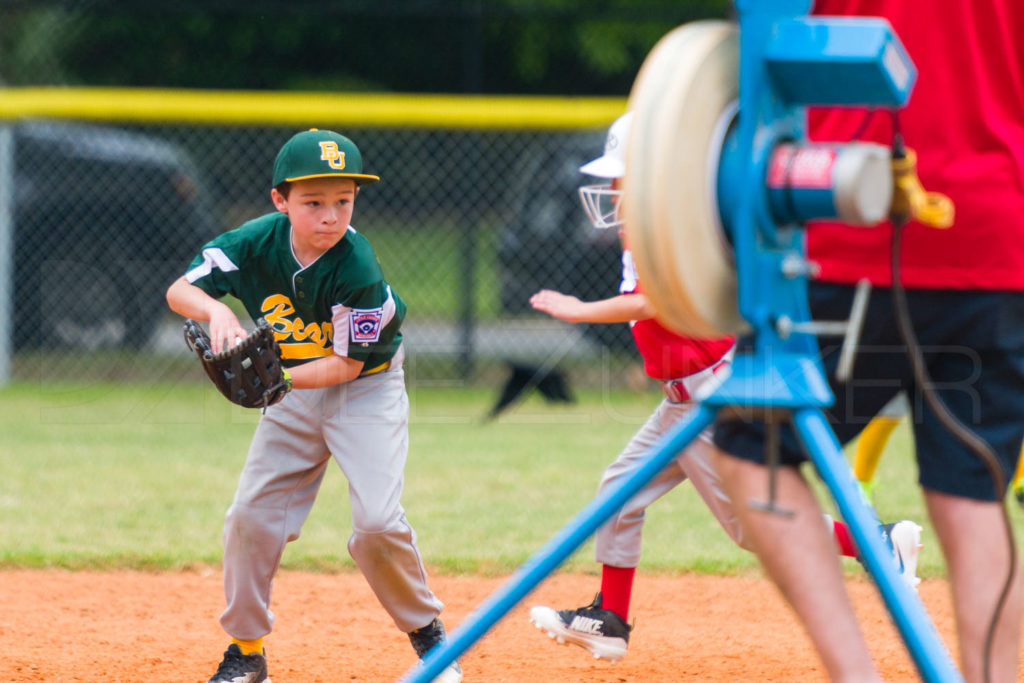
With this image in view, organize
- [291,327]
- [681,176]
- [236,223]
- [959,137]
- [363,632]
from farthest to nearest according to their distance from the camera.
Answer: [236,223] < [363,632] < [291,327] < [959,137] < [681,176]

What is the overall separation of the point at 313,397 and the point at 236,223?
7.15 meters

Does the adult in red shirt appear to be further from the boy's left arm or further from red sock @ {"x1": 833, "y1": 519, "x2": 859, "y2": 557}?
red sock @ {"x1": 833, "y1": 519, "x2": 859, "y2": 557}

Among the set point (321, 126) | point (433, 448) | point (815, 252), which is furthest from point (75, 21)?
point (815, 252)

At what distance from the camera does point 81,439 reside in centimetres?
784

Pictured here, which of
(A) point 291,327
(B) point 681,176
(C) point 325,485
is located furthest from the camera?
(C) point 325,485

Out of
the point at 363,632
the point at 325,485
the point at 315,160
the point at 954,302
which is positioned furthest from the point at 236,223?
the point at 954,302

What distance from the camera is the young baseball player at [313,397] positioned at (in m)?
3.46

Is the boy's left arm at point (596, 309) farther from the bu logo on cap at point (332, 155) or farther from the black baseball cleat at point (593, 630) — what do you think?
the black baseball cleat at point (593, 630)

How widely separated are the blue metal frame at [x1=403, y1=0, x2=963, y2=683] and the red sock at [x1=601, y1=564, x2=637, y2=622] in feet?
6.23

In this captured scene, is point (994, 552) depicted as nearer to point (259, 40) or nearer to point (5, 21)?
point (259, 40)

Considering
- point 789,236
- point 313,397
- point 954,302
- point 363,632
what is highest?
point 789,236

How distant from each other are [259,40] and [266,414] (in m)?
12.9

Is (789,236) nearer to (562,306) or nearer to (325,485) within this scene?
(562,306)

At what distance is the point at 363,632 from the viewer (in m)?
4.22
